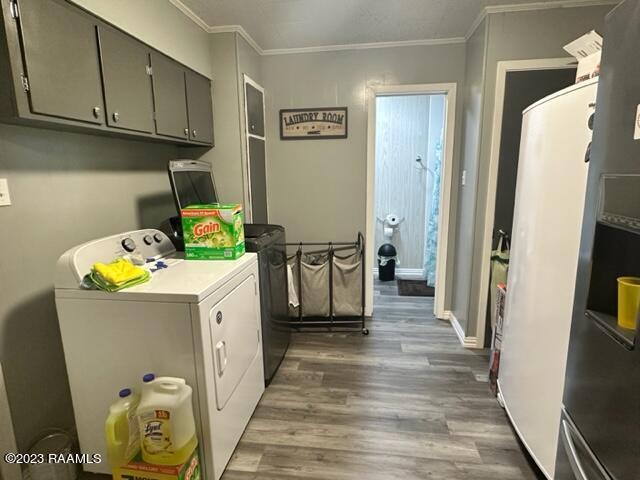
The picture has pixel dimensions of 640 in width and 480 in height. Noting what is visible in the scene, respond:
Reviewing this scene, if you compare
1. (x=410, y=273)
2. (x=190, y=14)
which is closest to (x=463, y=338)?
(x=410, y=273)

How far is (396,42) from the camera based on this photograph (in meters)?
2.88

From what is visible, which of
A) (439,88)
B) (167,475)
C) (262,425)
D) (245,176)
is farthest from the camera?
(439,88)

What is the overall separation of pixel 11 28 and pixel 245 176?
163 centimetres

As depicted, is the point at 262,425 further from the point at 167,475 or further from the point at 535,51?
the point at 535,51

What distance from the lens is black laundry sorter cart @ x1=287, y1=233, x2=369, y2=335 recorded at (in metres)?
2.97

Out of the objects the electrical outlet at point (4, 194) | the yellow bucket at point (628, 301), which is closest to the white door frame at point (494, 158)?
the yellow bucket at point (628, 301)

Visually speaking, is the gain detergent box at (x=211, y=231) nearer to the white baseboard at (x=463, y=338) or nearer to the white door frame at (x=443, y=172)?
the white door frame at (x=443, y=172)

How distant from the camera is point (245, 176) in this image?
107 inches

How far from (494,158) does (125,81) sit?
232 cm

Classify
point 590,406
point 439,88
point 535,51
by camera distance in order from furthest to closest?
1. point 439,88
2. point 535,51
3. point 590,406

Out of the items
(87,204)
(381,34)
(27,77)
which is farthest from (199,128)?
(381,34)

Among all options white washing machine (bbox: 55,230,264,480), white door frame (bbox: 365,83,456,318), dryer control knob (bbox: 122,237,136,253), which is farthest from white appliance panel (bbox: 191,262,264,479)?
white door frame (bbox: 365,83,456,318)

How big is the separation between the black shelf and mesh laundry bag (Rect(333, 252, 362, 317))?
1.95 m

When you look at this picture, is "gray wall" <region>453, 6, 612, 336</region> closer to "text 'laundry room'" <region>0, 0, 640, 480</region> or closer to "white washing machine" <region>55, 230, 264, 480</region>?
"text 'laundry room'" <region>0, 0, 640, 480</region>
